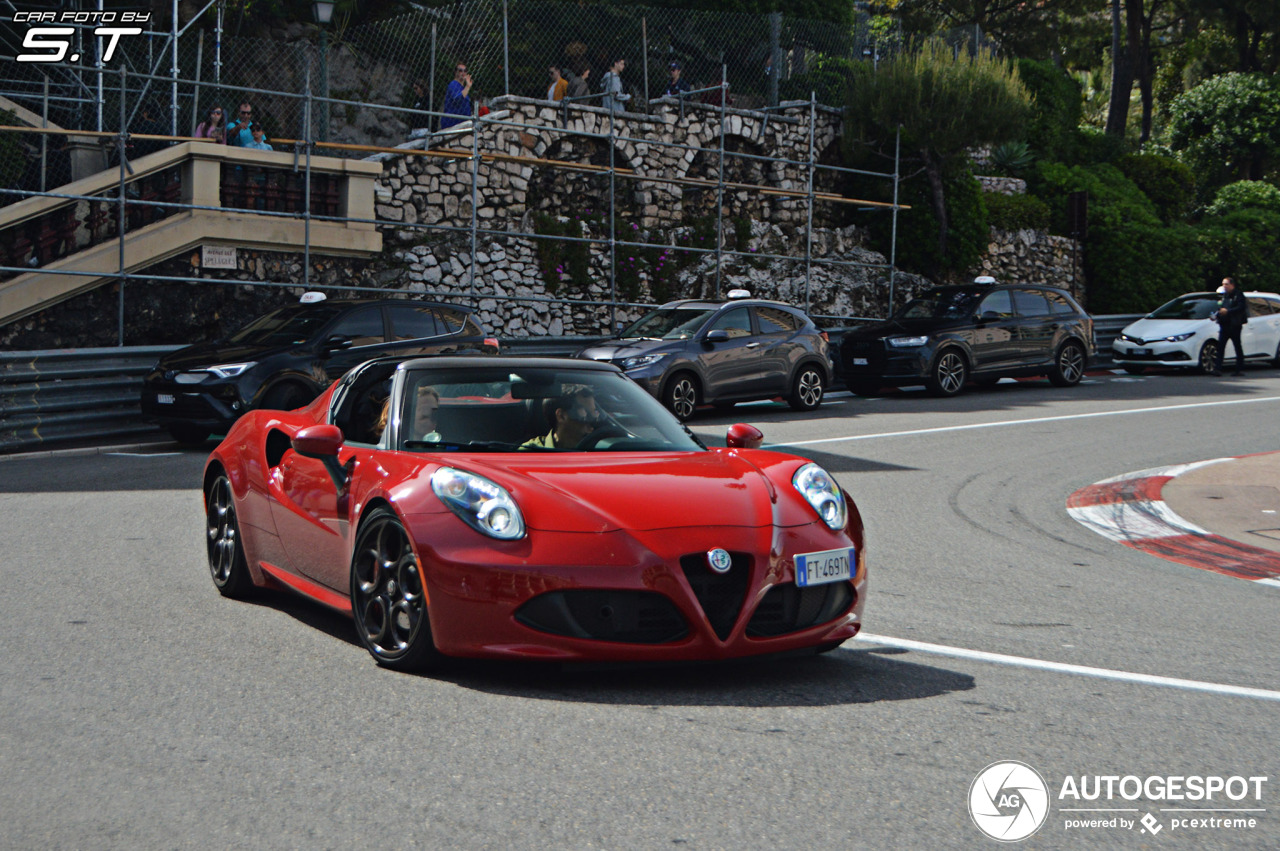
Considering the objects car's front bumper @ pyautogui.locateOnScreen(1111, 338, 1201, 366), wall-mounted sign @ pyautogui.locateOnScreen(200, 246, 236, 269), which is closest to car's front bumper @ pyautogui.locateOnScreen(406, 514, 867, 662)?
wall-mounted sign @ pyautogui.locateOnScreen(200, 246, 236, 269)

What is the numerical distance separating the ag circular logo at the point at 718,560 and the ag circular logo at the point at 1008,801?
123 cm

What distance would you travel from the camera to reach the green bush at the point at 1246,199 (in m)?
37.7

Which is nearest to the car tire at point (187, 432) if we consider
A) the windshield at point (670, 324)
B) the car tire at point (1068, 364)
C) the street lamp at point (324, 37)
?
the windshield at point (670, 324)

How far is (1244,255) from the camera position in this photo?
113 ft

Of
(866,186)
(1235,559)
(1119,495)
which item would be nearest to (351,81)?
(866,186)

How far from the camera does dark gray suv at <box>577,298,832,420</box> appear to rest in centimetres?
1736

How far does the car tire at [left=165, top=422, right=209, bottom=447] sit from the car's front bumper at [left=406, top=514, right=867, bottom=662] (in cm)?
992

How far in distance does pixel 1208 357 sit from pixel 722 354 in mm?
11748

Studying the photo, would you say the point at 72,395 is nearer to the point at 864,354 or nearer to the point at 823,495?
the point at 823,495

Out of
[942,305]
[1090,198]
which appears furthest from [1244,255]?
[942,305]

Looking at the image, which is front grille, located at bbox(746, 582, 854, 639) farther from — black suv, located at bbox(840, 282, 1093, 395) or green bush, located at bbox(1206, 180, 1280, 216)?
green bush, located at bbox(1206, 180, 1280, 216)

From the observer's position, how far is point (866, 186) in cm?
2984

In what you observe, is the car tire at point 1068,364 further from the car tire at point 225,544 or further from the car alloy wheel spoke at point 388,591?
the car alloy wheel spoke at point 388,591

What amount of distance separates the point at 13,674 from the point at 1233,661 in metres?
5.20
